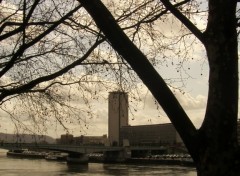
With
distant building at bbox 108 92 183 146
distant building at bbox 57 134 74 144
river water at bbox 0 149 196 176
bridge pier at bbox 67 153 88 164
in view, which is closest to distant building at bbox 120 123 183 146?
distant building at bbox 108 92 183 146

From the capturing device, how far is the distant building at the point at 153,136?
9706 centimetres

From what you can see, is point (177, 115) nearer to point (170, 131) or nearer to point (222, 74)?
point (222, 74)

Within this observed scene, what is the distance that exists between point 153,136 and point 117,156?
58.2 feet

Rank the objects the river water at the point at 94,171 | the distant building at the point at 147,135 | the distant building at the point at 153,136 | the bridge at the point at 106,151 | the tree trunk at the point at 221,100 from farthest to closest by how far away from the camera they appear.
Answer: the distant building at the point at 153,136, the distant building at the point at 147,135, the bridge at the point at 106,151, the river water at the point at 94,171, the tree trunk at the point at 221,100

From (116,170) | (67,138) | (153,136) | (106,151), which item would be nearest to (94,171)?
(116,170)

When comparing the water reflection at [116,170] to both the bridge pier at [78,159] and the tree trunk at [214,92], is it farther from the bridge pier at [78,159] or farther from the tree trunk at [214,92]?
the tree trunk at [214,92]

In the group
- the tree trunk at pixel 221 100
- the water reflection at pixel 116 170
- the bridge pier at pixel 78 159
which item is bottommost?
the water reflection at pixel 116 170

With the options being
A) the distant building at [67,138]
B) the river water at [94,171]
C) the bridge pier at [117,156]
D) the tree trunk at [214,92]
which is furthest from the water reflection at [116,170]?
the tree trunk at [214,92]

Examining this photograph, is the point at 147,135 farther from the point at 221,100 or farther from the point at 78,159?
the point at 221,100

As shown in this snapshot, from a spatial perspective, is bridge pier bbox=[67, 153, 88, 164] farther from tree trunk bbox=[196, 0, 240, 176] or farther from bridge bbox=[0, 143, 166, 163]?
tree trunk bbox=[196, 0, 240, 176]

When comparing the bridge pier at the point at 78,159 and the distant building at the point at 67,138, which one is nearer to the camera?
the distant building at the point at 67,138

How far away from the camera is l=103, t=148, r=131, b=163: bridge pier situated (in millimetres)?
84875

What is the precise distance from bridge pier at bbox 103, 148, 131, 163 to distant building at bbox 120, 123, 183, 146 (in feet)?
25.8

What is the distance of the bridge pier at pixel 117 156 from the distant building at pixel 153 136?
7.87 metres
